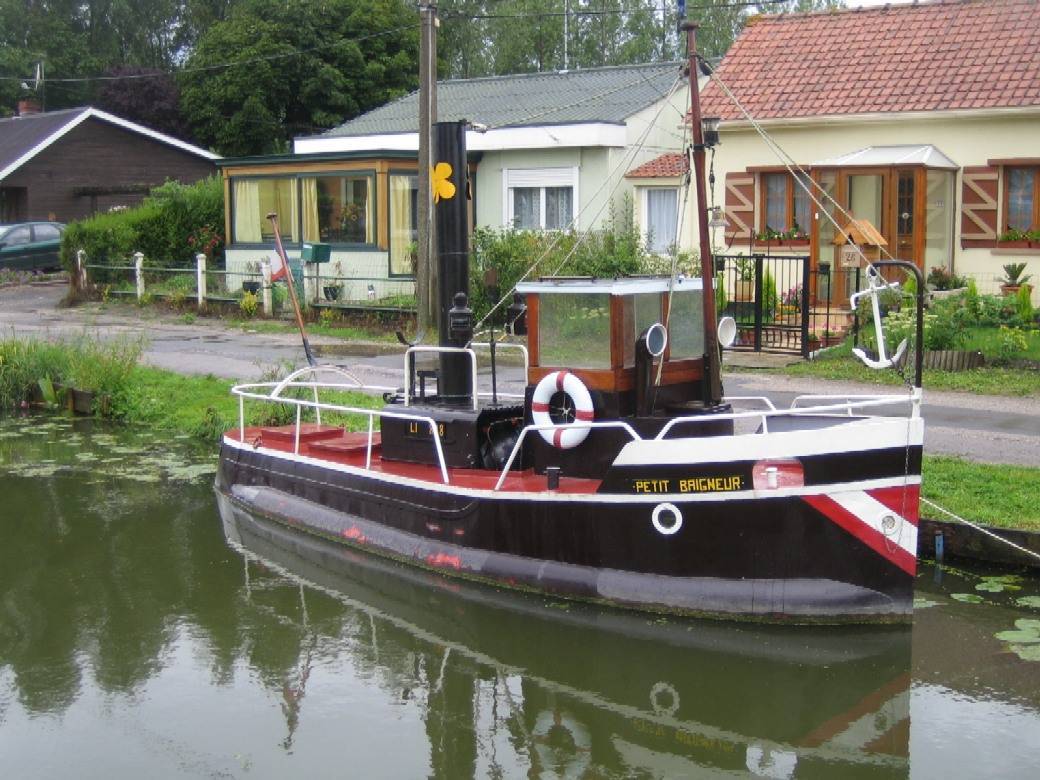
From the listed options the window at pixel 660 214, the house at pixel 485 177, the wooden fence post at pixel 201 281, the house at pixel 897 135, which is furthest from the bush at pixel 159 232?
the house at pixel 897 135

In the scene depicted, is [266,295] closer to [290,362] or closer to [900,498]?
[290,362]

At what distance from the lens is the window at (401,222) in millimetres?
27641

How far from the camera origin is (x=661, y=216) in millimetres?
27766

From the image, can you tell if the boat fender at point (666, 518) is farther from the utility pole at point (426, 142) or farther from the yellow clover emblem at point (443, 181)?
the utility pole at point (426, 142)

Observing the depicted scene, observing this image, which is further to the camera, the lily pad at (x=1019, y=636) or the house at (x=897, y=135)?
the house at (x=897, y=135)

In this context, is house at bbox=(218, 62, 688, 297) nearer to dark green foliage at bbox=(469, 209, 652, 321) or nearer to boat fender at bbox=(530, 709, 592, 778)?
dark green foliage at bbox=(469, 209, 652, 321)

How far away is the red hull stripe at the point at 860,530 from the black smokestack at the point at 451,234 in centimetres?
353

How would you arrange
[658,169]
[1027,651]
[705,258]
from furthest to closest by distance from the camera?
[658,169]
[705,258]
[1027,651]

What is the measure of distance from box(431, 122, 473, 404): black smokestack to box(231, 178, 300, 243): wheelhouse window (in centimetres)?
1801

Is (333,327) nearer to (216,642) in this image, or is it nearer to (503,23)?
(216,642)

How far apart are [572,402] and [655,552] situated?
141 cm

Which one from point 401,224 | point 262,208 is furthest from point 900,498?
point 262,208

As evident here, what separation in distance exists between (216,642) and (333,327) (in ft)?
52.6

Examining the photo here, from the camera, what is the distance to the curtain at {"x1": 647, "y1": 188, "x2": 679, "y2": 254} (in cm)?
2733
